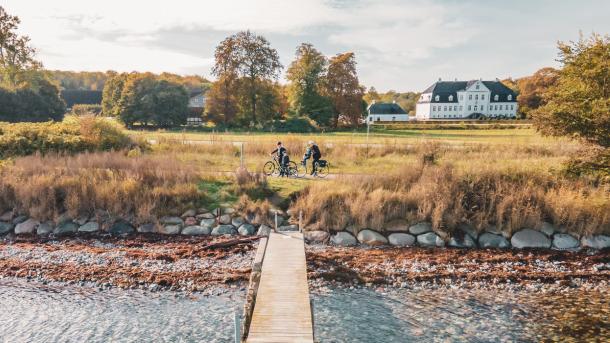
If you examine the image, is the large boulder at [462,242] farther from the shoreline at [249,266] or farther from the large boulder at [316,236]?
the large boulder at [316,236]

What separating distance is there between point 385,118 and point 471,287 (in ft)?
269

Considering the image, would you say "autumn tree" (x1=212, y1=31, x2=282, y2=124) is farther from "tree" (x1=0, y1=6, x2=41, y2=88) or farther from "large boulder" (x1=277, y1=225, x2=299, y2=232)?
"large boulder" (x1=277, y1=225, x2=299, y2=232)

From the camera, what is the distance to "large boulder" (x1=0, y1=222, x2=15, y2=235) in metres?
14.5

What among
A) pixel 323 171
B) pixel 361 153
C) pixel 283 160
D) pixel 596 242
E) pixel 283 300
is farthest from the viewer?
pixel 361 153

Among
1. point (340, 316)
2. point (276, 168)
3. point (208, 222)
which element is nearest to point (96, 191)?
point (208, 222)

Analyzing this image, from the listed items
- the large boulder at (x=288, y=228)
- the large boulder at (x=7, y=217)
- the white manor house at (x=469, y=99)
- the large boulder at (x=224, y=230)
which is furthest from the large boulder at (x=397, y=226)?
the white manor house at (x=469, y=99)

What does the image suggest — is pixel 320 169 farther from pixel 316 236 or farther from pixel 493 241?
pixel 493 241

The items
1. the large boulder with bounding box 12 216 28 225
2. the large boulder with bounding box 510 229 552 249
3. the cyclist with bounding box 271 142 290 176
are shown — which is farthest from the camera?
the cyclist with bounding box 271 142 290 176

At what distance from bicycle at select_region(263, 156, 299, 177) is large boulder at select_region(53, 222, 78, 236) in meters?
7.15

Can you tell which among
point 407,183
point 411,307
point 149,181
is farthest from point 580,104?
point 149,181

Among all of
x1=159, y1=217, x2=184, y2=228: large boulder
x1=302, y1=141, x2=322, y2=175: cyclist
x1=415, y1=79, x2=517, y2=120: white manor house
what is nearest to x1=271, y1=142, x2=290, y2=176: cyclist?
x1=302, y1=141, x2=322, y2=175: cyclist

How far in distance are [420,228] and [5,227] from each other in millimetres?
13776

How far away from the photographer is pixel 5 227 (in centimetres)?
1468

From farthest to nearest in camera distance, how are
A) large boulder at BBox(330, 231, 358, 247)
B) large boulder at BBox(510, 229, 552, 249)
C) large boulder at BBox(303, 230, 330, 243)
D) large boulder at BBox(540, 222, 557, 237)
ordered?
large boulder at BBox(540, 222, 557, 237) < large boulder at BBox(303, 230, 330, 243) < large boulder at BBox(330, 231, 358, 247) < large boulder at BBox(510, 229, 552, 249)
